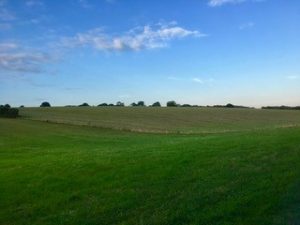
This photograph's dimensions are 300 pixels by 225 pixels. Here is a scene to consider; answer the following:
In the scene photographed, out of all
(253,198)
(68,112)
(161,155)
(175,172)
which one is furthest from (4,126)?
(253,198)

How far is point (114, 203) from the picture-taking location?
45.4ft

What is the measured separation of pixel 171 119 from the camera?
85.2 m

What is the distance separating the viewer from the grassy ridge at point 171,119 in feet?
229

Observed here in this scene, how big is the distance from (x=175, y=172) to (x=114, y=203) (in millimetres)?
3729

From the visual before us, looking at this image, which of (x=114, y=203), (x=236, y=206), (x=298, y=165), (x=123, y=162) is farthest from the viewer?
(x=123, y=162)

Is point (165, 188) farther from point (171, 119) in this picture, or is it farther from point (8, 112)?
point (8, 112)

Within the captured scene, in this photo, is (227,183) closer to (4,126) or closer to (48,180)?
(48,180)

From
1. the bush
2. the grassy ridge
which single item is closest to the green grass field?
the grassy ridge

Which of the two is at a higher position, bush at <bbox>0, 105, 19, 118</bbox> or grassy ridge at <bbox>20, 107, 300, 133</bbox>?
bush at <bbox>0, 105, 19, 118</bbox>

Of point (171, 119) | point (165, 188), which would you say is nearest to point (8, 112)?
point (171, 119)

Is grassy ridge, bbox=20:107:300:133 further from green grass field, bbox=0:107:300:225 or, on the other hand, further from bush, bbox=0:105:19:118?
green grass field, bbox=0:107:300:225

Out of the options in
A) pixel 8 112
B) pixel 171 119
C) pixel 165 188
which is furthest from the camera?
pixel 171 119

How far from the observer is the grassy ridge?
6994 cm

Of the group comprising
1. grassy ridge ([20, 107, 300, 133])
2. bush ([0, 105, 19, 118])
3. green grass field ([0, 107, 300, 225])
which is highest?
bush ([0, 105, 19, 118])
